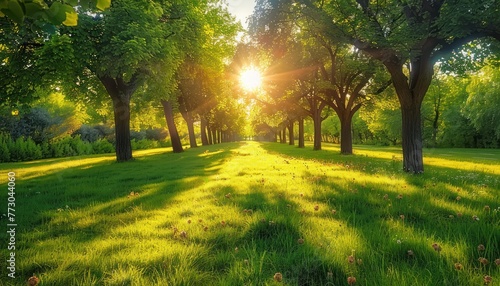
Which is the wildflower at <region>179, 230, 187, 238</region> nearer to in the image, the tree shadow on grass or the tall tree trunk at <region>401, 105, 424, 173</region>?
the tree shadow on grass

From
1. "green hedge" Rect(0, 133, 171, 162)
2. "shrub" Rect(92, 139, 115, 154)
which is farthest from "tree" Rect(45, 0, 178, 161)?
"shrub" Rect(92, 139, 115, 154)

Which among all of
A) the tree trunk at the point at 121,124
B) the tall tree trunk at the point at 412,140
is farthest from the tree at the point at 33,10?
the tree trunk at the point at 121,124

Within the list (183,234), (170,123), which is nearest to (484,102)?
(170,123)

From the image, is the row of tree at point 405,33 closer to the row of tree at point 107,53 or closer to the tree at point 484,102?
the row of tree at point 107,53

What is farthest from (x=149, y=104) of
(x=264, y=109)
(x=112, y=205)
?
(x=112, y=205)

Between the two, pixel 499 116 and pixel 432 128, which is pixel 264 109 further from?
pixel 432 128

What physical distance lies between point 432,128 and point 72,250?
70702 millimetres

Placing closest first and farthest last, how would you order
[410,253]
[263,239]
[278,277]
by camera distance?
[278,277]
[410,253]
[263,239]

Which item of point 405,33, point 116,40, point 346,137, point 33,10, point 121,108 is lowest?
point 346,137

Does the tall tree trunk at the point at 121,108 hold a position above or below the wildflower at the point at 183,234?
above

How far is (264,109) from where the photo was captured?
35344mm

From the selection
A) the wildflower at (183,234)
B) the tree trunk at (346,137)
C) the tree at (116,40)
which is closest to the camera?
the wildflower at (183,234)

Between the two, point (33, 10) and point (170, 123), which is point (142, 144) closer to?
point (170, 123)

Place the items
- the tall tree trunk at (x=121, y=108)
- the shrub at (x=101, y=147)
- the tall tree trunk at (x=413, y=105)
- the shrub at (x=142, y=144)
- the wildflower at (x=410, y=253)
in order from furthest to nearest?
the shrub at (x=142, y=144) → the shrub at (x=101, y=147) → the tall tree trunk at (x=121, y=108) → the tall tree trunk at (x=413, y=105) → the wildflower at (x=410, y=253)
